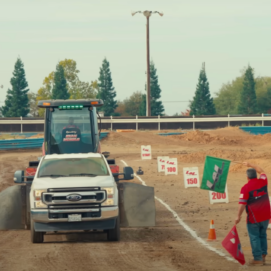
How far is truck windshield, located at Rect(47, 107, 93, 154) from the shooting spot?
1989cm

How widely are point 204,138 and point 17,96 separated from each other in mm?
45292

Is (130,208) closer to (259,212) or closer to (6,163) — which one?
(259,212)

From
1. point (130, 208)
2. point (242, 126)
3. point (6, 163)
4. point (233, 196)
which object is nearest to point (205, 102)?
point (242, 126)

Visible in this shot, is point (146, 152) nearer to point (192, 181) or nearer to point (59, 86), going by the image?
point (192, 181)

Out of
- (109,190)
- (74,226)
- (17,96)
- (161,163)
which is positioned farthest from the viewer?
(17,96)

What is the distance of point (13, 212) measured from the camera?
46.7 feet

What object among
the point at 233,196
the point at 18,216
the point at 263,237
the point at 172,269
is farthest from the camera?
the point at 233,196

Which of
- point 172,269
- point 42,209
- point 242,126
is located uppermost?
point 242,126

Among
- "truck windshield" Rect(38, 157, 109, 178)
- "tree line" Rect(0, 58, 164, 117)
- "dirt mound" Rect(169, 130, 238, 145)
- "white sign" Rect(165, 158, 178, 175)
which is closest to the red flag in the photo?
"truck windshield" Rect(38, 157, 109, 178)

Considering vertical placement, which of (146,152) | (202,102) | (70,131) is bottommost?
(146,152)

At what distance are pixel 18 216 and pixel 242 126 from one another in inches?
2258

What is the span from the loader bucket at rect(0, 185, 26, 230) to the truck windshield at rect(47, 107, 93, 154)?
566 centimetres

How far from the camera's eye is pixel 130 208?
47.1ft

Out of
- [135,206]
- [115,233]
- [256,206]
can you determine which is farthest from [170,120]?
[256,206]
